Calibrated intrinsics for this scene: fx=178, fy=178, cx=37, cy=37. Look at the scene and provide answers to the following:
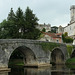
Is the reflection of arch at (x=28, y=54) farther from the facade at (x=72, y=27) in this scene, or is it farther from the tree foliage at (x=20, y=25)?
the facade at (x=72, y=27)

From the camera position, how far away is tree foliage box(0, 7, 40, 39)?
134 feet

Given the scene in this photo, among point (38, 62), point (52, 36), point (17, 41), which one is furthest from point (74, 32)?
point (17, 41)

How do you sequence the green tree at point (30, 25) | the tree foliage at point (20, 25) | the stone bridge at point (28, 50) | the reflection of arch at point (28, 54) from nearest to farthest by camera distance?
the stone bridge at point (28, 50)
the reflection of arch at point (28, 54)
the tree foliage at point (20, 25)
the green tree at point (30, 25)

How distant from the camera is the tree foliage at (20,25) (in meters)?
40.8

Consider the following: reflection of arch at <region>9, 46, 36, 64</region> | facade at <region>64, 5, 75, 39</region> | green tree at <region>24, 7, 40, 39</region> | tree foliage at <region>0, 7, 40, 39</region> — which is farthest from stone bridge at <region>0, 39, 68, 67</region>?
facade at <region>64, 5, 75, 39</region>

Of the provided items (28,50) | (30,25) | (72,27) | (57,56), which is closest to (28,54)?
(28,50)

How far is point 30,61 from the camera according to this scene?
34.0 meters

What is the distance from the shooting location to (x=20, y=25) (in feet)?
141

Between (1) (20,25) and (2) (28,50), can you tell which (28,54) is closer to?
(2) (28,50)

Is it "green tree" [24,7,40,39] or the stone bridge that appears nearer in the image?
the stone bridge

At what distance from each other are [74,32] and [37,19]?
24.9 meters

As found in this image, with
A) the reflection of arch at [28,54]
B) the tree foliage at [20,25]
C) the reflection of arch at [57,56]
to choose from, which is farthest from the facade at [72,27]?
the reflection of arch at [28,54]

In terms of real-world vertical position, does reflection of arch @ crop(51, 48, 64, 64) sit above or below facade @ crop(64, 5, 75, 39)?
below

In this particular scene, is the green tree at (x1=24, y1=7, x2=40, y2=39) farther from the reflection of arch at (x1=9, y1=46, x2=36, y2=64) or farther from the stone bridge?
the reflection of arch at (x1=9, y1=46, x2=36, y2=64)
